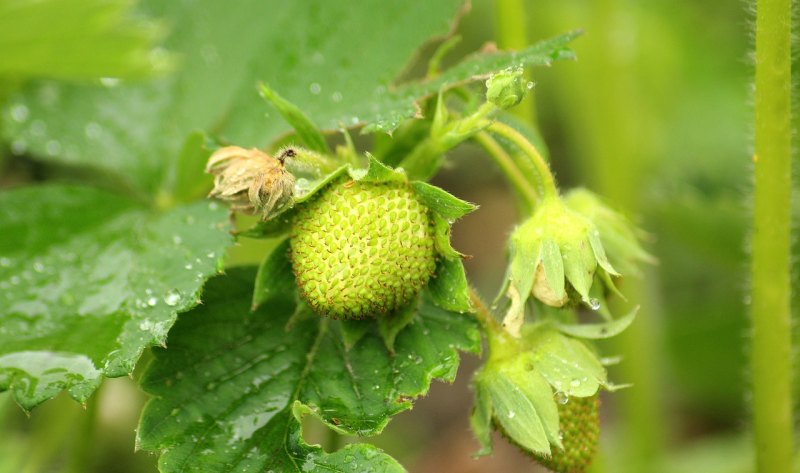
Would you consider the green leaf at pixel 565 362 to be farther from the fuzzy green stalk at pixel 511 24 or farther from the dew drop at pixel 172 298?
the fuzzy green stalk at pixel 511 24

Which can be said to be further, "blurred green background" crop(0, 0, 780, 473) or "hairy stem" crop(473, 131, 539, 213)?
"blurred green background" crop(0, 0, 780, 473)

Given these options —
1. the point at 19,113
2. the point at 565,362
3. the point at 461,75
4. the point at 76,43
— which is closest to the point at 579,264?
the point at 565,362

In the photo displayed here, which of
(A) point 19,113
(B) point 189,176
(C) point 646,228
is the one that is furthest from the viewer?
(C) point 646,228

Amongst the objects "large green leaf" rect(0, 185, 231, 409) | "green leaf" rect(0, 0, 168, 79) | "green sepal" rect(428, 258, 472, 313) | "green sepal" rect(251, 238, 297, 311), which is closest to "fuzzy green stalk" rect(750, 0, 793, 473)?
"green sepal" rect(428, 258, 472, 313)

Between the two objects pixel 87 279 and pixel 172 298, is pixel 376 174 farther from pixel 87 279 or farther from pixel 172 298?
pixel 87 279

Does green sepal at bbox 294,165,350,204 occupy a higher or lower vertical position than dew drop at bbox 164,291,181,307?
higher

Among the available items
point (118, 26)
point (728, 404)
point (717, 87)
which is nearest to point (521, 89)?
point (118, 26)

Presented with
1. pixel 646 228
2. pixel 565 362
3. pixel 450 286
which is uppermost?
pixel 450 286

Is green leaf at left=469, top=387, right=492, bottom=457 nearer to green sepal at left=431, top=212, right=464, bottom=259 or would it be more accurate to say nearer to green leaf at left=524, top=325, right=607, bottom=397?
green leaf at left=524, top=325, right=607, bottom=397
